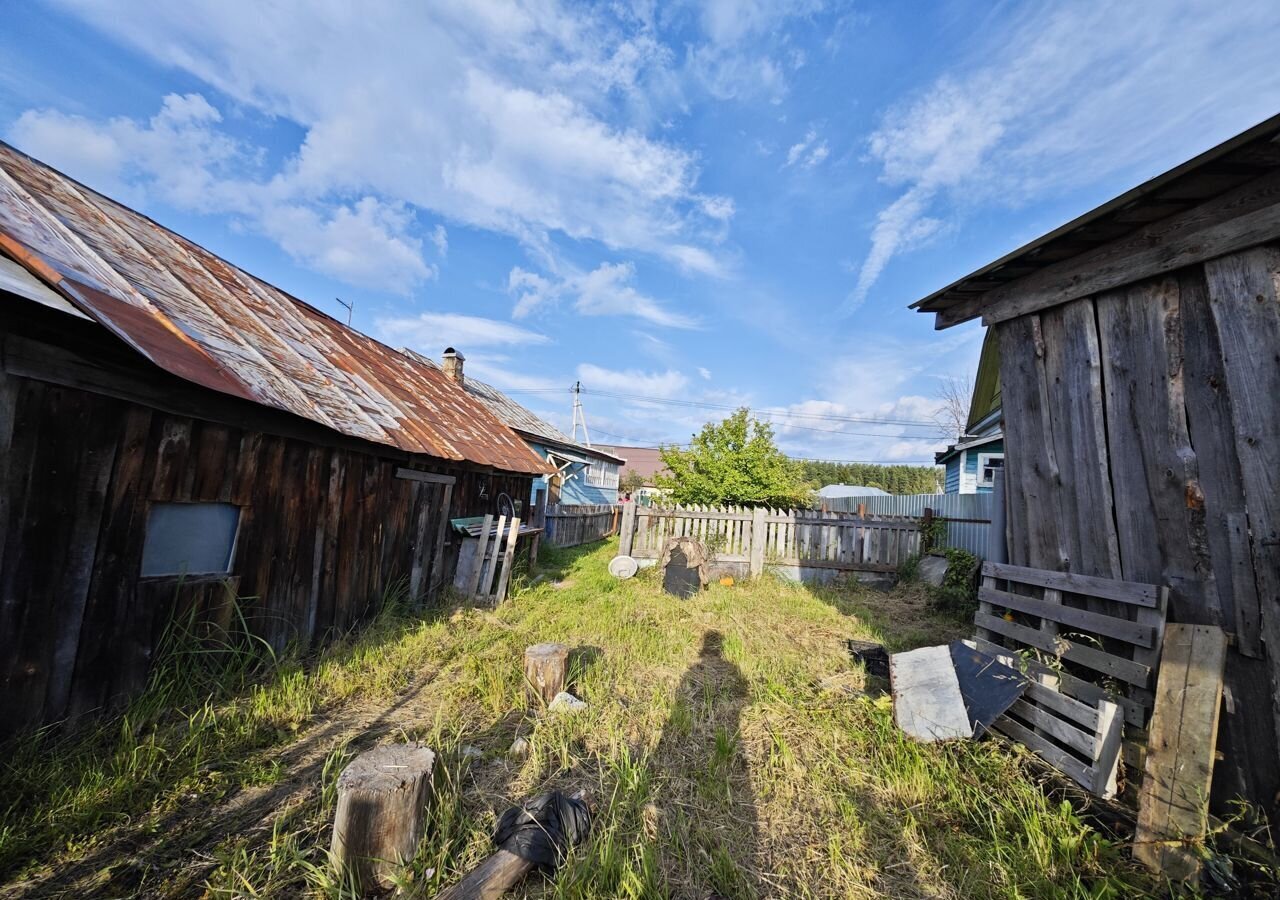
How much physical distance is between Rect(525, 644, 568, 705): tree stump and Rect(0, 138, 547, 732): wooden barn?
2.24 meters

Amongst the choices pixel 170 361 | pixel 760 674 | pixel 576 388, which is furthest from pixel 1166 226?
pixel 576 388

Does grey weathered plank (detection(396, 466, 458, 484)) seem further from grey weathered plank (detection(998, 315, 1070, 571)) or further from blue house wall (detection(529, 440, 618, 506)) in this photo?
blue house wall (detection(529, 440, 618, 506))

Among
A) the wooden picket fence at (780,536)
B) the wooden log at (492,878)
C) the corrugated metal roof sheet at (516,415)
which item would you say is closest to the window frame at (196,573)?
the wooden log at (492,878)

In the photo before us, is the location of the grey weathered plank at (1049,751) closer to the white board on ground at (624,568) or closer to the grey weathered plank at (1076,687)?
the grey weathered plank at (1076,687)

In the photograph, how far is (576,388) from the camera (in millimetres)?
30750

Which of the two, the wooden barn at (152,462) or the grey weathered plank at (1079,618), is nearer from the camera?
the wooden barn at (152,462)

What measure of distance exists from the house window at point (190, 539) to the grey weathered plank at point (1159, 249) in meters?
6.32

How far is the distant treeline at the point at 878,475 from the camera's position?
5078 centimetres

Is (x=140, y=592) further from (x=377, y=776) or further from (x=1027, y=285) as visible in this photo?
(x=1027, y=285)

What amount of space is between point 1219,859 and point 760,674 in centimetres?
283

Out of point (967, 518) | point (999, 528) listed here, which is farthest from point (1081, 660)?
point (967, 518)

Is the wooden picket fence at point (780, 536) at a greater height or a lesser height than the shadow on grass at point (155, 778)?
greater

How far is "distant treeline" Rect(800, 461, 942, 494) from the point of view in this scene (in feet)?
167

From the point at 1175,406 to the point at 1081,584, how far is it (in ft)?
4.08
